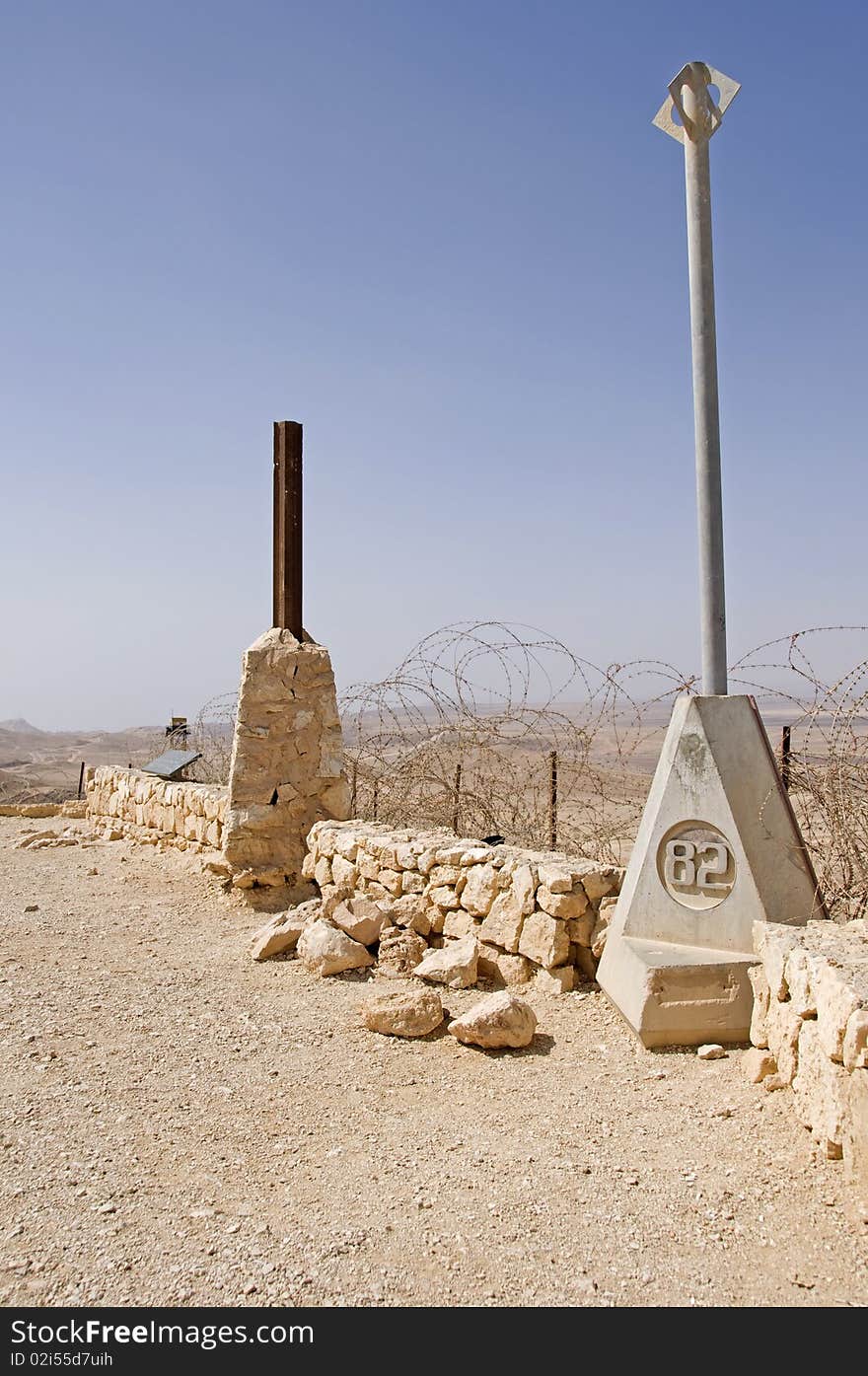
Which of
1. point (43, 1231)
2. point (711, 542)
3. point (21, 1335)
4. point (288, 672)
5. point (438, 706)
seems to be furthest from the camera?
point (288, 672)

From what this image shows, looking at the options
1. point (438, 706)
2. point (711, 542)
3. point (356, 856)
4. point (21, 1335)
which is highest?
point (711, 542)

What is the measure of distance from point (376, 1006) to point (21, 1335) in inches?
86.0

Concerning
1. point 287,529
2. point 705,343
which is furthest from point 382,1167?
point 287,529

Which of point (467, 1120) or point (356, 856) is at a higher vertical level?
point (356, 856)

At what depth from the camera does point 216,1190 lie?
112 inches

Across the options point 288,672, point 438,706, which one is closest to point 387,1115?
point 438,706

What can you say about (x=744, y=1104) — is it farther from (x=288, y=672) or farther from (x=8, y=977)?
(x=288, y=672)

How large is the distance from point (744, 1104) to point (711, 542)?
7.73ft

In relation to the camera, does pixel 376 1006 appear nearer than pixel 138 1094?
No

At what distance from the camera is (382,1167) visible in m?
3.02

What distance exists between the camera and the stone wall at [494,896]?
15.1 feet

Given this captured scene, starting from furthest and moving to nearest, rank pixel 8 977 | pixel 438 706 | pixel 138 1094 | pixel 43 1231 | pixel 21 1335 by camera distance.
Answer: pixel 438 706 → pixel 8 977 → pixel 138 1094 → pixel 43 1231 → pixel 21 1335

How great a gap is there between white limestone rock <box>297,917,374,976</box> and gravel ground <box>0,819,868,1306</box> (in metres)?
0.28

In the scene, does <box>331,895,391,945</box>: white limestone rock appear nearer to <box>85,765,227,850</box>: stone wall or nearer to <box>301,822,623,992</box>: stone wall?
<box>301,822,623,992</box>: stone wall
